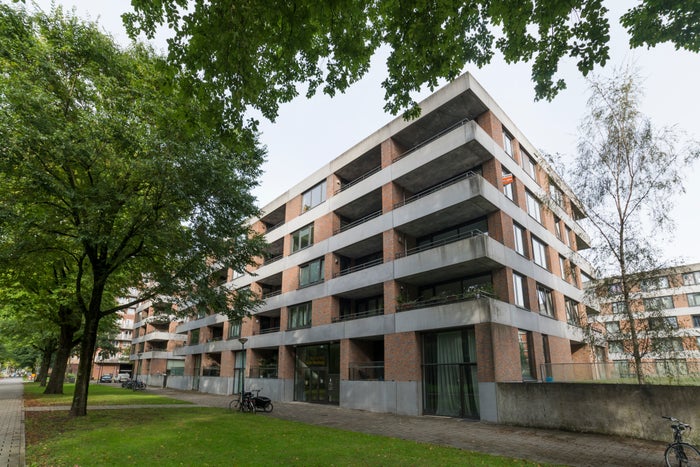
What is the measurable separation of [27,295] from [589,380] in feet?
104

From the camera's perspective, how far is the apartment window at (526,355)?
1967cm

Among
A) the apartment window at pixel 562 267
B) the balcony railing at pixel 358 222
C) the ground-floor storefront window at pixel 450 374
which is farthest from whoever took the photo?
the apartment window at pixel 562 267

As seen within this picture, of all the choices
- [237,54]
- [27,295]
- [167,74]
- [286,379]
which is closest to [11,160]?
[167,74]

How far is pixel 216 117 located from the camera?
822 cm

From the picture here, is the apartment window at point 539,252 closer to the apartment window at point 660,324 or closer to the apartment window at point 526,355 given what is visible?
the apartment window at point 526,355

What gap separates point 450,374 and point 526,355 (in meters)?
4.53

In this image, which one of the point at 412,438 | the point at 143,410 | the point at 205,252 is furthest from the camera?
the point at 143,410

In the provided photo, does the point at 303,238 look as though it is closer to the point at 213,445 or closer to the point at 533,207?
the point at 533,207

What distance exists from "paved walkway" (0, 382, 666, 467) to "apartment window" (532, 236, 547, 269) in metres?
10.9

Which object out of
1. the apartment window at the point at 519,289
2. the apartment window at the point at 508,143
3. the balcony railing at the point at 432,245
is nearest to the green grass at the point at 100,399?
the balcony railing at the point at 432,245

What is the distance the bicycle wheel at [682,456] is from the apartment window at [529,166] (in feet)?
58.1

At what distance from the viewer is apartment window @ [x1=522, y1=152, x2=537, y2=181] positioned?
2528cm

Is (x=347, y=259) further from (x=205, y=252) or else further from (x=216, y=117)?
(x=216, y=117)

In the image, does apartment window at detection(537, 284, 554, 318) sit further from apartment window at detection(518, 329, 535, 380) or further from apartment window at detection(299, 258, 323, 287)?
apartment window at detection(299, 258, 323, 287)
